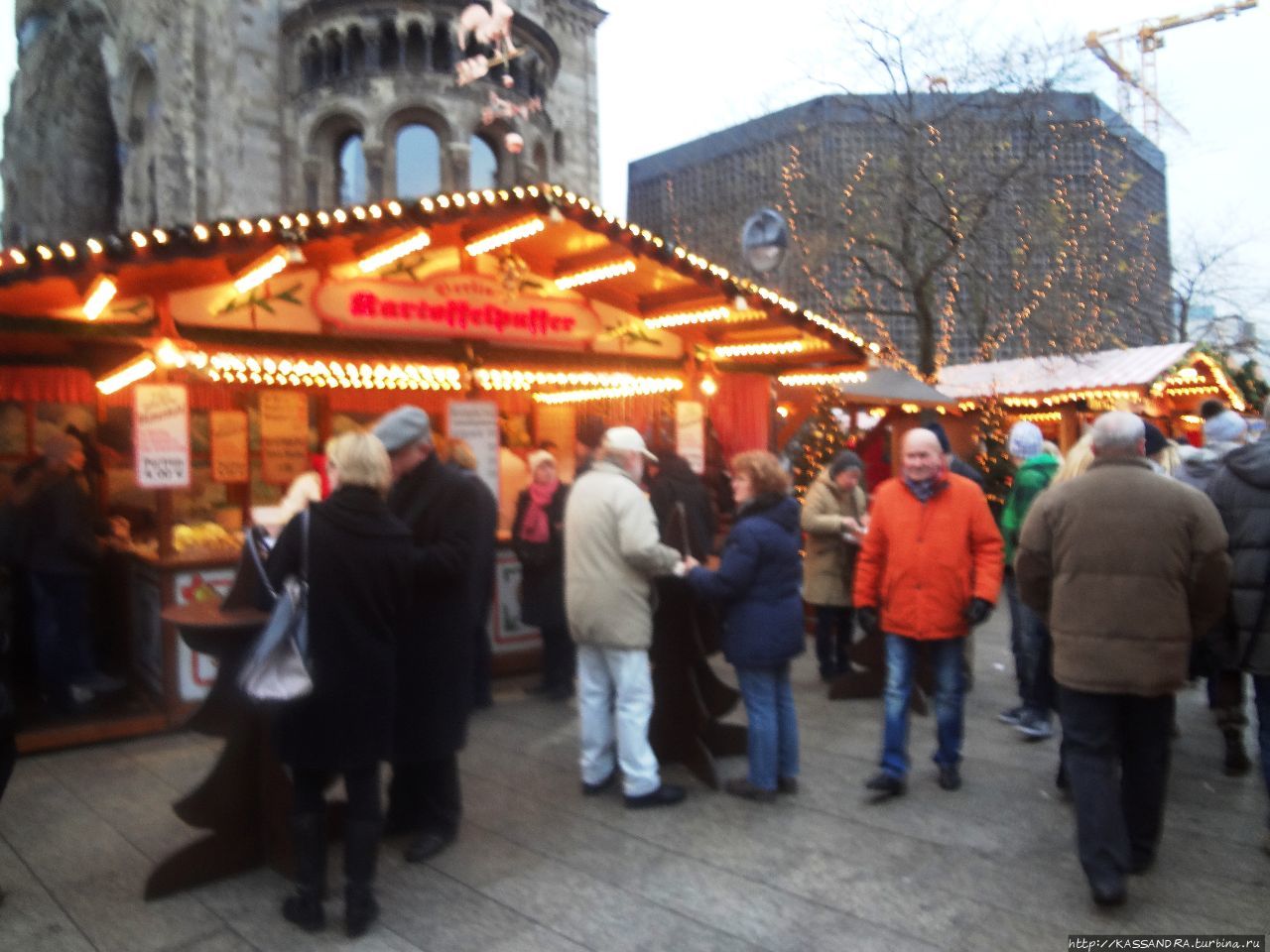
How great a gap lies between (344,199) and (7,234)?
15.6 metres

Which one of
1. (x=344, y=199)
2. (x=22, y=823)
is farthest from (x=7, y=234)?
(x=22, y=823)

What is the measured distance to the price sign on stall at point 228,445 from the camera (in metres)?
8.77

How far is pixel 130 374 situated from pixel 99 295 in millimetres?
1518

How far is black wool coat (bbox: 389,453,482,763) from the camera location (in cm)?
375

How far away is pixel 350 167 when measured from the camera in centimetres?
2286

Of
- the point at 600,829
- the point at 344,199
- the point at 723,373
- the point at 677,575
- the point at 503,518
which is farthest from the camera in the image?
the point at 344,199

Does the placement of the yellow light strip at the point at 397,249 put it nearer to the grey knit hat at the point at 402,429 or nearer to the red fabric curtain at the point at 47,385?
the red fabric curtain at the point at 47,385

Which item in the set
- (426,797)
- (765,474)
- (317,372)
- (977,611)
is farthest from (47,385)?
(977,611)

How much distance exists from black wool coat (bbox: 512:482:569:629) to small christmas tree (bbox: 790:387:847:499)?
379 cm

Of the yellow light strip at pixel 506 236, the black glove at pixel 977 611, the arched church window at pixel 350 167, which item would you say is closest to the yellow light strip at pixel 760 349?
the yellow light strip at pixel 506 236

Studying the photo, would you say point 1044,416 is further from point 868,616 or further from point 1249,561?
point 1249,561

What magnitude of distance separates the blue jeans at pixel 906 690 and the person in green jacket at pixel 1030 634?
87 cm

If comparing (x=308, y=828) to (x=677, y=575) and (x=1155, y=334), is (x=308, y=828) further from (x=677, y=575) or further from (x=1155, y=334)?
(x=1155, y=334)

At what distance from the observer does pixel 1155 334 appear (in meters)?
23.5
